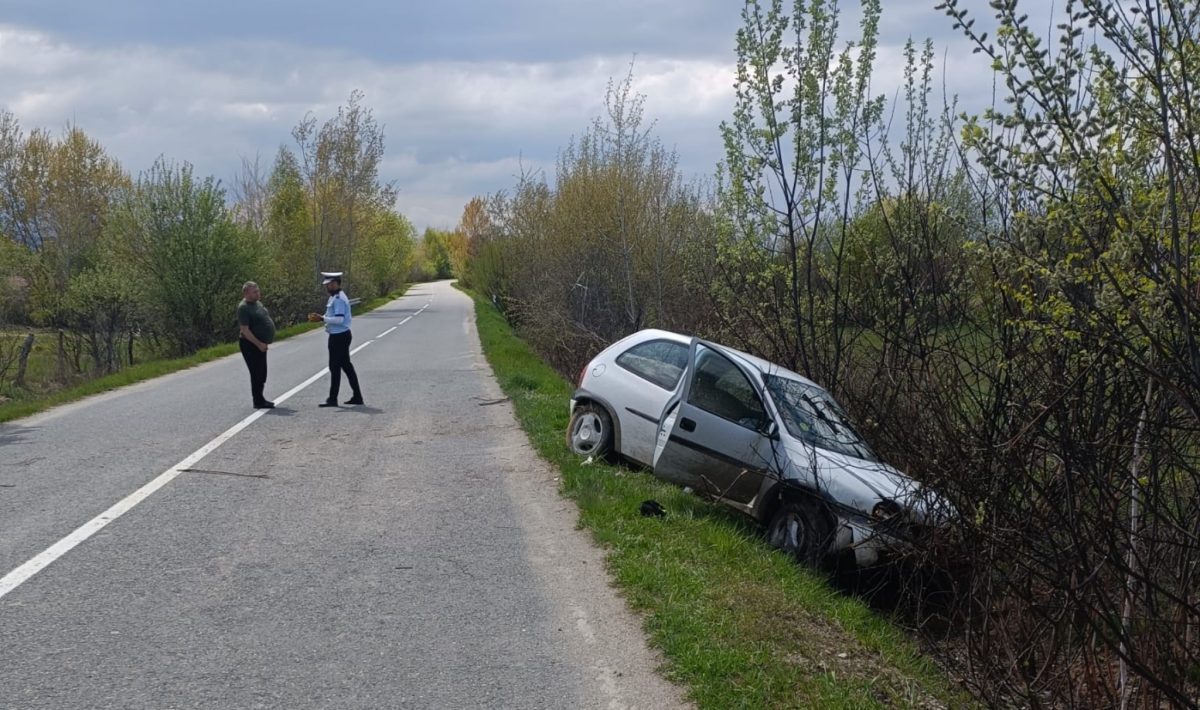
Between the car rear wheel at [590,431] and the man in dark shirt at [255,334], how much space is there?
192 inches

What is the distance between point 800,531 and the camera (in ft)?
25.1

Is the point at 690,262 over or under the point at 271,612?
over

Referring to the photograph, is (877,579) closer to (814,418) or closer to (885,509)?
(885,509)

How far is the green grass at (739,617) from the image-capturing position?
15.5ft

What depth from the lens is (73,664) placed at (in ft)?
14.9

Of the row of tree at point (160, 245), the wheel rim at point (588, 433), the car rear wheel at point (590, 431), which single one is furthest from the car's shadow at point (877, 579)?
the row of tree at point (160, 245)

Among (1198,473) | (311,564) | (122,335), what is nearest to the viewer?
(1198,473)

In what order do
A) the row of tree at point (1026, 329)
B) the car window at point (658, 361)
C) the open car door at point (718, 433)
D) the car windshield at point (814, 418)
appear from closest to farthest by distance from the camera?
the row of tree at point (1026, 329) → the car windshield at point (814, 418) → the open car door at point (718, 433) → the car window at point (658, 361)

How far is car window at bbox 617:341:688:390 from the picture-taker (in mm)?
9336

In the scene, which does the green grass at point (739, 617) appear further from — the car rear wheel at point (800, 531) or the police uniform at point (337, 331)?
the police uniform at point (337, 331)

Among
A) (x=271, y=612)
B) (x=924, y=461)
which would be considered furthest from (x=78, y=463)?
(x=924, y=461)

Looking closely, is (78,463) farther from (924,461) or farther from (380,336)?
(380,336)

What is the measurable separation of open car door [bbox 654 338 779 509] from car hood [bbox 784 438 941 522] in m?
0.25

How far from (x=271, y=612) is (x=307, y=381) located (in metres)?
11.7
